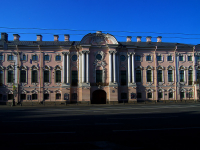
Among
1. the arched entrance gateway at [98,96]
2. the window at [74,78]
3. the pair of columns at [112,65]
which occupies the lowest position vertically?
the arched entrance gateway at [98,96]

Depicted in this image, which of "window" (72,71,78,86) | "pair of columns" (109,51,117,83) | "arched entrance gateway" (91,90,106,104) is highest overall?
"pair of columns" (109,51,117,83)

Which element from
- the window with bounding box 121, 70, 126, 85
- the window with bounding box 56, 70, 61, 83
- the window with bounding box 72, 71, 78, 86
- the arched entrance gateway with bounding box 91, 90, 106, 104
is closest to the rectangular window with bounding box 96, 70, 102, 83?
the arched entrance gateway with bounding box 91, 90, 106, 104

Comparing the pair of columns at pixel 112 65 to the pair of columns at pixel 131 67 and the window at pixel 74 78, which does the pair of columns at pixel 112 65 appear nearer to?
the pair of columns at pixel 131 67

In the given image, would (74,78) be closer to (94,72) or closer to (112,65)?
(94,72)

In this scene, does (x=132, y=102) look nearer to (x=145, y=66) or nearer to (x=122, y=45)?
(x=145, y=66)

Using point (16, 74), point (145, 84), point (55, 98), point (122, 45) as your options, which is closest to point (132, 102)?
point (145, 84)

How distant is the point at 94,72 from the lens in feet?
115

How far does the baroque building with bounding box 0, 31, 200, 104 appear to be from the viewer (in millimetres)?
34562

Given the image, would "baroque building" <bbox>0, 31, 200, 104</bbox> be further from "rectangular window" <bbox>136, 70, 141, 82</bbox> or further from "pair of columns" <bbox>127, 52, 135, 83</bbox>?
"rectangular window" <bbox>136, 70, 141, 82</bbox>

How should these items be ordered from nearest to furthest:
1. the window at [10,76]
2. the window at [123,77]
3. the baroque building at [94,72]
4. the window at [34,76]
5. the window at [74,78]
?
the baroque building at [94,72] → the window at [10,76] → the window at [74,78] → the window at [34,76] → the window at [123,77]

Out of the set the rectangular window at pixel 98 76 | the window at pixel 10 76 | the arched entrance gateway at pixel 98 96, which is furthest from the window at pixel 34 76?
the rectangular window at pixel 98 76

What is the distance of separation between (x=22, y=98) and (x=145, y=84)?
82.6 feet

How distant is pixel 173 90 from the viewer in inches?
1449

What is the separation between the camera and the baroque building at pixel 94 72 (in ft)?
113
